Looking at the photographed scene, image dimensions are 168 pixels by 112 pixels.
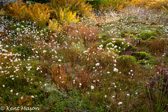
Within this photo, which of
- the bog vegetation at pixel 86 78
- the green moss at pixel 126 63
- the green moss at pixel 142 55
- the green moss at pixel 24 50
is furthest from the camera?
the green moss at pixel 24 50

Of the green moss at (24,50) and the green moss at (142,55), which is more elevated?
the green moss at (24,50)

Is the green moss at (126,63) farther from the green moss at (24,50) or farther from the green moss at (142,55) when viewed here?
the green moss at (24,50)

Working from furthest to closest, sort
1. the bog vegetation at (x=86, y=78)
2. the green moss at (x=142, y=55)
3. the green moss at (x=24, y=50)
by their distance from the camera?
the green moss at (x=24, y=50) < the green moss at (x=142, y=55) < the bog vegetation at (x=86, y=78)

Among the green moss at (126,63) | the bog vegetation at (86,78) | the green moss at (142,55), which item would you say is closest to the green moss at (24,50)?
the bog vegetation at (86,78)

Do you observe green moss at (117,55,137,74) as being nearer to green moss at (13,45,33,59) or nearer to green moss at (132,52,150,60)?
green moss at (132,52,150,60)

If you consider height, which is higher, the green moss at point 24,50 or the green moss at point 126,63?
the green moss at point 24,50

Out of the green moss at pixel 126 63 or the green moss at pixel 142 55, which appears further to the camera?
the green moss at pixel 142 55

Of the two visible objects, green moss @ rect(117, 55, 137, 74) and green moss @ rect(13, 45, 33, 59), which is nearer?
green moss @ rect(117, 55, 137, 74)

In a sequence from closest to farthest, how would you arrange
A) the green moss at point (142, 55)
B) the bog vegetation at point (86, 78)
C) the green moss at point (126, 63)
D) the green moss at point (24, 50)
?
the bog vegetation at point (86, 78) → the green moss at point (126, 63) → the green moss at point (142, 55) → the green moss at point (24, 50)

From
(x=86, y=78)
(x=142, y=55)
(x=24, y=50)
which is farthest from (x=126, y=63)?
(x=24, y=50)

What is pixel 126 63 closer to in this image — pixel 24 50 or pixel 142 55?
pixel 142 55

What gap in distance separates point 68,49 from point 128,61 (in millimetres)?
1883

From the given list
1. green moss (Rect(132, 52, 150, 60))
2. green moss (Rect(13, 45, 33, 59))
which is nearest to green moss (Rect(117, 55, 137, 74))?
green moss (Rect(132, 52, 150, 60))

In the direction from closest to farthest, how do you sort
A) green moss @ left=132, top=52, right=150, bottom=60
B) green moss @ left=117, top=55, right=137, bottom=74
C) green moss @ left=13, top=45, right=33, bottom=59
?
green moss @ left=117, top=55, right=137, bottom=74
green moss @ left=132, top=52, right=150, bottom=60
green moss @ left=13, top=45, right=33, bottom=59
